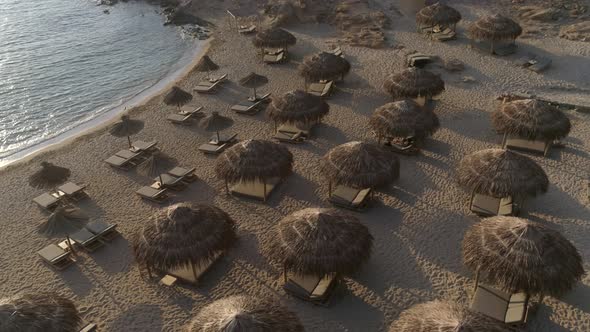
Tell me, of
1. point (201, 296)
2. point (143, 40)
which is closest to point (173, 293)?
point (201, 296)

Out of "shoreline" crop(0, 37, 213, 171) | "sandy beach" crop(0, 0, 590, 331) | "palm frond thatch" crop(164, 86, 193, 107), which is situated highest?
"palm frond thatch" crop(164, 86, 193, 107)

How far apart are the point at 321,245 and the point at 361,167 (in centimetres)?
461

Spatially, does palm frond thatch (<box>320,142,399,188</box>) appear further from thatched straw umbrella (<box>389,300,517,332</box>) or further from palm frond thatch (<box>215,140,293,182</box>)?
thatched straw umbrella (<box>389,300,517,332</box>)

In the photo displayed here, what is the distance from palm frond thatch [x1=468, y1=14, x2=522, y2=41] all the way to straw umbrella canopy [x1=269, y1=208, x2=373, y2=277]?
70.9 ft

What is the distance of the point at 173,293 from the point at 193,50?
27.9 m

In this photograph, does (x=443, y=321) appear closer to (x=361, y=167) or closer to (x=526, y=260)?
(x=526, y=260)

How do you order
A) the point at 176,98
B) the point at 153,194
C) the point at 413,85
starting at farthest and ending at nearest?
the point at 176,98
the point at 413,85
the point at 153,194

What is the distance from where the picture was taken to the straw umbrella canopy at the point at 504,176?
15.3m

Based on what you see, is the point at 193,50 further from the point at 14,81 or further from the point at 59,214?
the point at 59,214

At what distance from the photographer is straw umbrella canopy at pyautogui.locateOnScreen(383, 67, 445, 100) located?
2231 centimetres

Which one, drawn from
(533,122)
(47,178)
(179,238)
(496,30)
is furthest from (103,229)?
(496,30)

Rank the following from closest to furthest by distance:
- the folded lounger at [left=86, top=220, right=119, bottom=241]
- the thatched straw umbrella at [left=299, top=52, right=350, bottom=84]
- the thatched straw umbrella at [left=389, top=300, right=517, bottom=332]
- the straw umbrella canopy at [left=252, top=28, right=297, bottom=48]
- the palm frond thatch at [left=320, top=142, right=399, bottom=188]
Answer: the thatched straw umbrella at [left=389, top=300, right=517, bottom=332] → the folded lounger at [left=86, top=220, right=119, bottom=241] → the palm frond thatch at [left=320, top=142, right=399, bottom=188] → the thatched straw umbrella at [left=299, top=52, right=350, bottom=84] → the straw umbrella canopy at [left=252, top=28, right=297, bottom=48]

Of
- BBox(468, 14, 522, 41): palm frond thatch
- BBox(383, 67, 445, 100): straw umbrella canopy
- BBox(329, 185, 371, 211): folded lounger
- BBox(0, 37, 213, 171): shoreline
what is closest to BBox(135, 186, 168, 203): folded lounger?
BBox(329, 185, 371, 211): folded lounger

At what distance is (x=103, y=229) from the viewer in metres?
15.8
